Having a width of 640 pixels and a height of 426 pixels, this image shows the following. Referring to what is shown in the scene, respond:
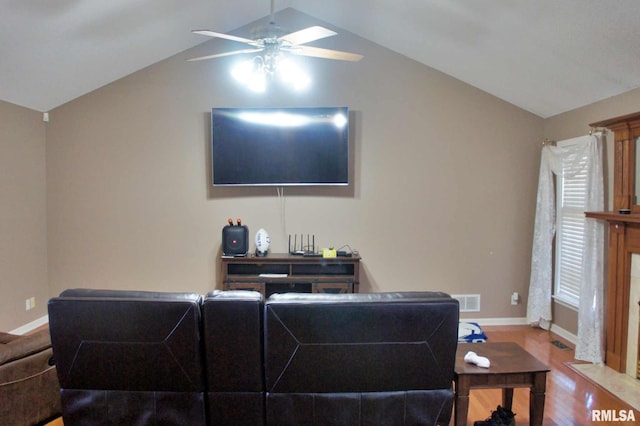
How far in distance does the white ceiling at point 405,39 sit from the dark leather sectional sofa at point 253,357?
7.42ft

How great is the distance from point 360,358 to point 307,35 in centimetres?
198

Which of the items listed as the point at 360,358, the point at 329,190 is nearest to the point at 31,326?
the point at 329,190

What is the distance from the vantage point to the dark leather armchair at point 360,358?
1.75 m

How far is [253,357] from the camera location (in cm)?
180

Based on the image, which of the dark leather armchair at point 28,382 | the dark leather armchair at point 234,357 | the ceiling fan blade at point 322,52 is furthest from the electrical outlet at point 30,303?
the ceiling fan blade at point 322,52

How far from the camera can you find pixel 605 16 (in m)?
2.38

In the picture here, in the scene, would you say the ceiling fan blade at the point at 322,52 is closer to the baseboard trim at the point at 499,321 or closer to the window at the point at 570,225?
the window at the point at 570,225

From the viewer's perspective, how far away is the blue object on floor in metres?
3.61

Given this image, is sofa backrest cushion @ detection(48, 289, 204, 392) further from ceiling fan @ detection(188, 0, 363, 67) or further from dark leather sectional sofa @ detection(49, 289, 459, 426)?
ceiling fan @ detection(188, 0, 363, 67)

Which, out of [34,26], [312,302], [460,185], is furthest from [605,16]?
[34,26]

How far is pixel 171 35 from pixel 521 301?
4.92 meters

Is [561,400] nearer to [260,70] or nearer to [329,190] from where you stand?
[329,190]

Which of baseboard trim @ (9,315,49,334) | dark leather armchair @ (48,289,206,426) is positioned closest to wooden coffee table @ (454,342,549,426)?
A: dark leather armchair @ (48,289,206,426)

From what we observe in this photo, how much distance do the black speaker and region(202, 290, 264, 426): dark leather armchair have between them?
215 centimetres
